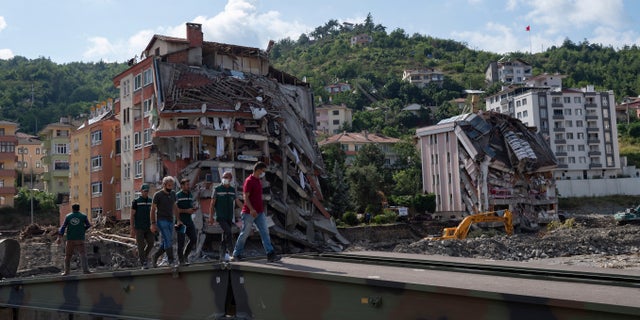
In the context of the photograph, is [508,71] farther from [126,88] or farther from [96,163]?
[126,88]

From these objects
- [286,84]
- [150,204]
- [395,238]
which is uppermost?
[286,84]

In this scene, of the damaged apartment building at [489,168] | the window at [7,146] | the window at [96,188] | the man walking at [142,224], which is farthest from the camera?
the window at [7,146]

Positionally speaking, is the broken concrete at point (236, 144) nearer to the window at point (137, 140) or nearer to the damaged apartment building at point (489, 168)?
the window at point (137, 140)

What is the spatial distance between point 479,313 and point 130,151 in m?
45.5

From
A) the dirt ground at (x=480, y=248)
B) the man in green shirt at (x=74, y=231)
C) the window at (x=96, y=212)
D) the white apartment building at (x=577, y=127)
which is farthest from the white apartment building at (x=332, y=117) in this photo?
the man in green shirt at (x=74, y=231)

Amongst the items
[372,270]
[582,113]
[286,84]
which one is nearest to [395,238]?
[286,84]

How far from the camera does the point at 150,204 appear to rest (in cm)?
1370

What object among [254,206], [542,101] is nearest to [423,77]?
[542,101]

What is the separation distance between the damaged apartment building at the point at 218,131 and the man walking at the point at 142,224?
1007 inches

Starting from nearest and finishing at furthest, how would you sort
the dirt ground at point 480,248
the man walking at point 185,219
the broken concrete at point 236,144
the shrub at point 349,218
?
the man walking at point 185,219, the dirt ground at point 480,248, the broken concrete at point 236,144, the shrub at point 349,218

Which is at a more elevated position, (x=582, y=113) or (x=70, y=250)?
(x=582, y=113)

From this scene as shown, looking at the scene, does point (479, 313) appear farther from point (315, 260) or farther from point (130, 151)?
point (130, 151)

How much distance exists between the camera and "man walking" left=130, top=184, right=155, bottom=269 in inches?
531

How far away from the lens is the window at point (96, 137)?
55594 mm
